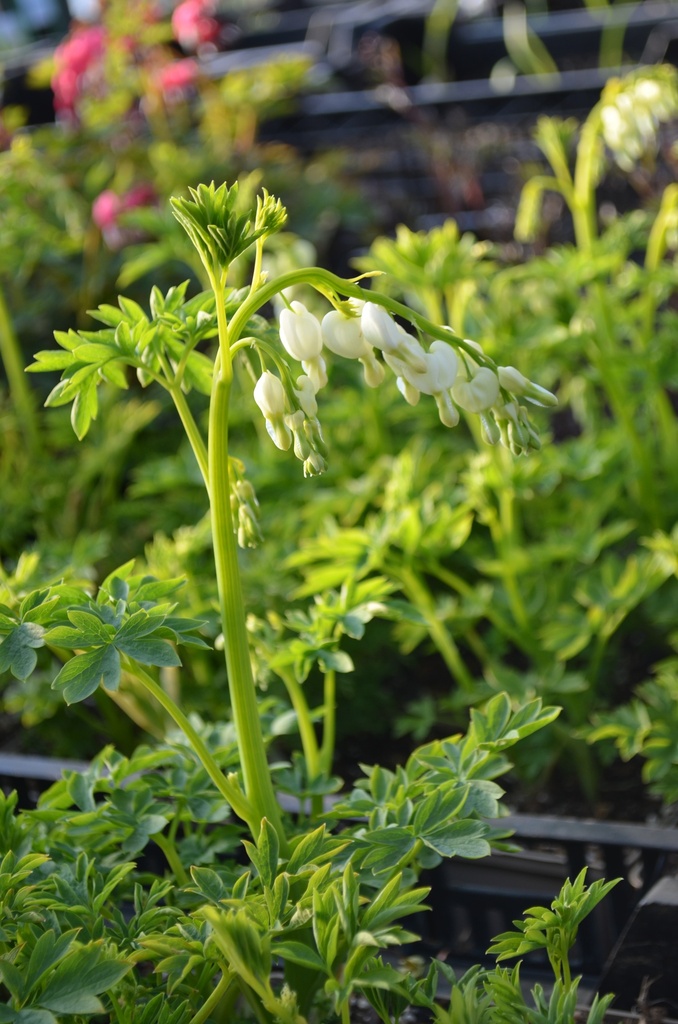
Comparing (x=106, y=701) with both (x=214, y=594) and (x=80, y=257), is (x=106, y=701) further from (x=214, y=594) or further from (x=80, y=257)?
(x=80, y=257)

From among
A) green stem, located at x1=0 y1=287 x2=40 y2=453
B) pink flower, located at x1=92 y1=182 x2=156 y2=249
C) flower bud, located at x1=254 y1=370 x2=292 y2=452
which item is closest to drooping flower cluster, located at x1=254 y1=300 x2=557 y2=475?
flower bud, located at x1=254 y1=370 x2=292 y2=452

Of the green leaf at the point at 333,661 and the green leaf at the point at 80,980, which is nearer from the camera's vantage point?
the green leaf at the point at 80,980

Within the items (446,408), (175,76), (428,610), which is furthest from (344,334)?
(175,76)

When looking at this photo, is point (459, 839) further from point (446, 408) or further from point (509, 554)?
point (509, 554)

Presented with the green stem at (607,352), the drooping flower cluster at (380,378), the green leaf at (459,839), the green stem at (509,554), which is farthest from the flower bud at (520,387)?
the green stem at (607,352)

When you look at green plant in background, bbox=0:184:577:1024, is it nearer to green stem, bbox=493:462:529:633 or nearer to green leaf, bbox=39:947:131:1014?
green leaf, bbox=39:947:131:1014

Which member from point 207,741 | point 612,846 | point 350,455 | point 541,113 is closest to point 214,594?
point 207,741

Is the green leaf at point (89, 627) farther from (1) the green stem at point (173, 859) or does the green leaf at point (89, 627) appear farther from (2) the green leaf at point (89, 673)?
(1) the green stem at point (173, 859)
